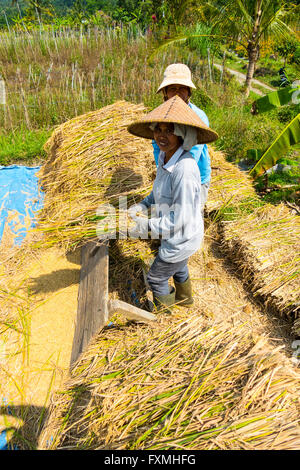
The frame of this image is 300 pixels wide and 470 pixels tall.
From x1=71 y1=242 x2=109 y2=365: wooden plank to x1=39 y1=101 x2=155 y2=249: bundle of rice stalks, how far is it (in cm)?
20

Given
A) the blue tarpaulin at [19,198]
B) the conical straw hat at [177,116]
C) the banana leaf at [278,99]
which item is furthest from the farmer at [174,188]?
the banana leaf at [278,99]

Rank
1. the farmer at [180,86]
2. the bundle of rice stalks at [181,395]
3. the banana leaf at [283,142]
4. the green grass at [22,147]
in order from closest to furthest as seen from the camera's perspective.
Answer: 1. the bundle of rice stalks at [181,395]
2. the farmer at [180,86]
3. the banana leaf at [283,142]
4. the green grass at [22,147]

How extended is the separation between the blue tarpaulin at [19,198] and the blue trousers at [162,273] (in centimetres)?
175

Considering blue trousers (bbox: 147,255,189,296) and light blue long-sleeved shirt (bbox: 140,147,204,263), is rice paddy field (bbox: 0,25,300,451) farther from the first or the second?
light blue long-sleeved shirt (bbox: 140,147,204,263)

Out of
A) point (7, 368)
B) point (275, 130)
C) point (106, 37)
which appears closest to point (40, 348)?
point (7, 368)

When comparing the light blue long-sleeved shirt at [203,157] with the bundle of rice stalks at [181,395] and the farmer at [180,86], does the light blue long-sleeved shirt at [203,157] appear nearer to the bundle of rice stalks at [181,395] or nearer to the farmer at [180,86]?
the farmer at [180,86]

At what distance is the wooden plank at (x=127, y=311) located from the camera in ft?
6.09

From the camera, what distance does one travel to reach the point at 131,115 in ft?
12.1

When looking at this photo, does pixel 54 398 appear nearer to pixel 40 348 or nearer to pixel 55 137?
pixel 40 348

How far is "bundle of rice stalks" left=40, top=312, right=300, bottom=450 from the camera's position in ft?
3.80

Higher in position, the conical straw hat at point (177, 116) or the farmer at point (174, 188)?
the conical straw hat at point (177, 116)

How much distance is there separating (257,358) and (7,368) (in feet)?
5.71

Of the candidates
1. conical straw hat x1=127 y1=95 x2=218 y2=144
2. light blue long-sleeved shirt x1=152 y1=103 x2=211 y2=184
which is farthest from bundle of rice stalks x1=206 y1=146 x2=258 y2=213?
conical straw hat x1=127 y1=95 x2=218 y2=144

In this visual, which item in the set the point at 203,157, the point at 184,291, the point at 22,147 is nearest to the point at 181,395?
the point at 184,291
